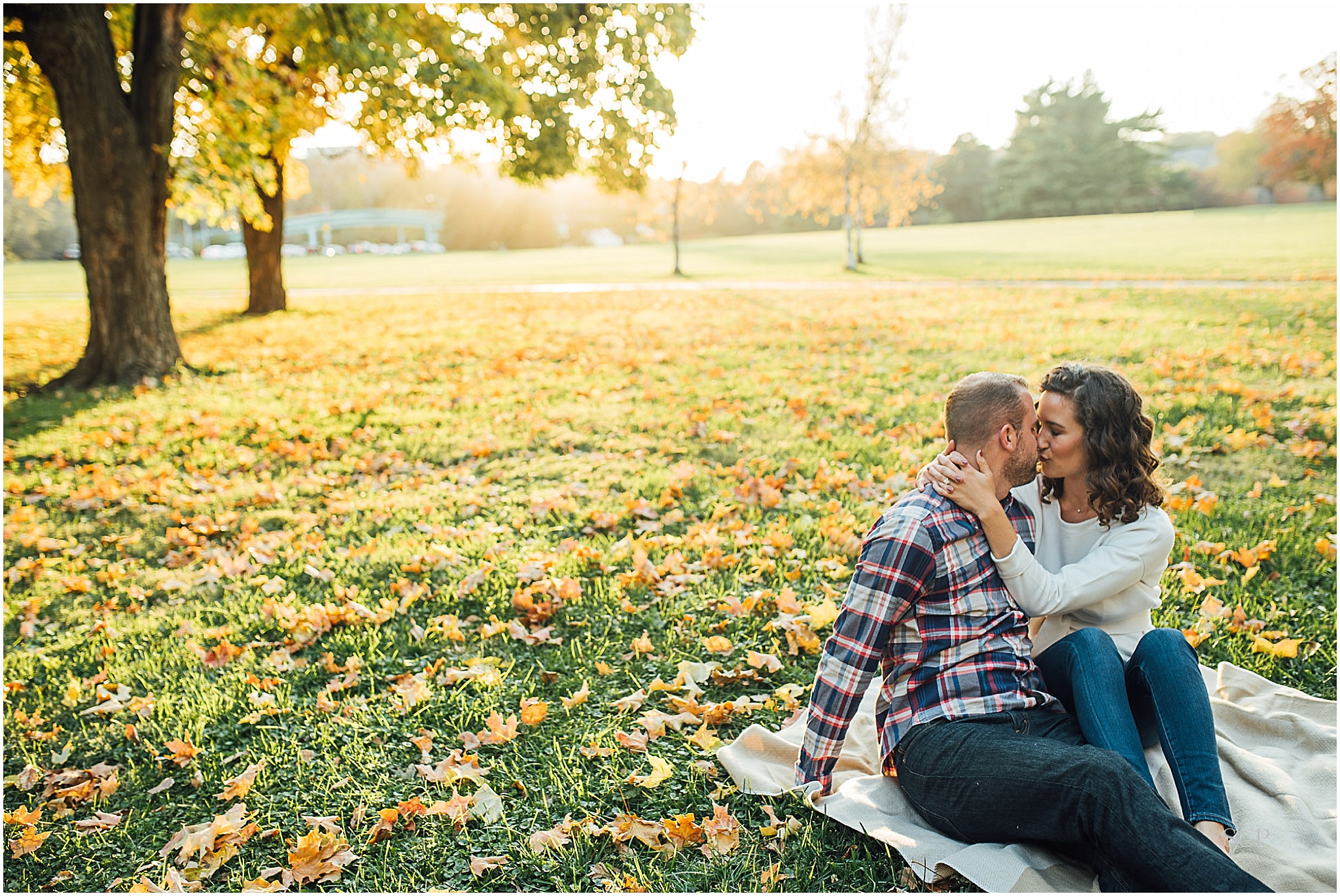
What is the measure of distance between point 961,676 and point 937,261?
31.7 m

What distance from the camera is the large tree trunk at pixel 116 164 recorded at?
9562 millimetres

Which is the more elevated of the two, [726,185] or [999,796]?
[726,185]

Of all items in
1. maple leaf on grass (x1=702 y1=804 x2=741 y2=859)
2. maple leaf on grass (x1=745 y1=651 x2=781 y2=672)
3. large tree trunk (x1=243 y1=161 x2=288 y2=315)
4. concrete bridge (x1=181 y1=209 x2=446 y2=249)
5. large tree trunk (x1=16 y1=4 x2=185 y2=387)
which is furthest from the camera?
concrete bridge (x1=181 y1=209 x2=446 y2=249)

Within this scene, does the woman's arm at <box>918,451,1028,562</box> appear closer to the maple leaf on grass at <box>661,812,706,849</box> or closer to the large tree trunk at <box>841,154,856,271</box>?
the maple leaf on grass at <box>661,812,706,849</box>

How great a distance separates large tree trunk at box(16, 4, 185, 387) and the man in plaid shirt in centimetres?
1046

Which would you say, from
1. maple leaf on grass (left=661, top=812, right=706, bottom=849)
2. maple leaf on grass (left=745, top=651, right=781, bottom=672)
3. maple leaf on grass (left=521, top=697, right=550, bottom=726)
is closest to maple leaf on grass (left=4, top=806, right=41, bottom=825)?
maple leaf on grass (left=521, top=697, right=550, bottom=726)

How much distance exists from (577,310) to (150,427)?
433 inches

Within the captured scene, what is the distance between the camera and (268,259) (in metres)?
19.2

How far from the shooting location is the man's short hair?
251 cm

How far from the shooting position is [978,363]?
31.6 ft

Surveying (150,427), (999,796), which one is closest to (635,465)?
(999,796)

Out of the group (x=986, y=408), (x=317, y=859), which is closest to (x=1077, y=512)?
(x=986, y=408)

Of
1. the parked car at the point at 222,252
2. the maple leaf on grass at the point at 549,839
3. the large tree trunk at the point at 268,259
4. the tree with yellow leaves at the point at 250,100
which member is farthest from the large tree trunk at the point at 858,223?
the parked car at the point at 222,252

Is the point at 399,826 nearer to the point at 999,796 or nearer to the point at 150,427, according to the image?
the point at 999,796
